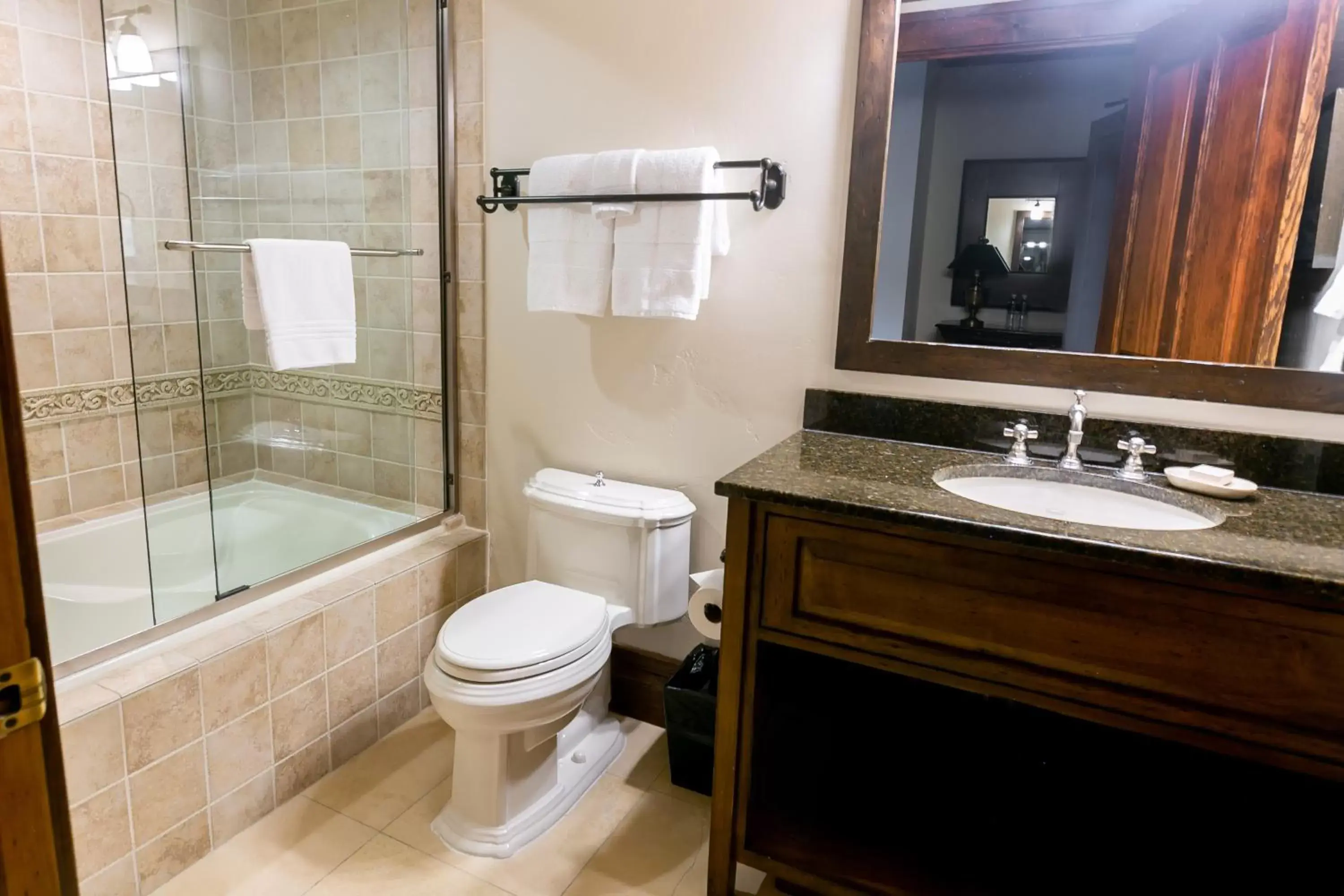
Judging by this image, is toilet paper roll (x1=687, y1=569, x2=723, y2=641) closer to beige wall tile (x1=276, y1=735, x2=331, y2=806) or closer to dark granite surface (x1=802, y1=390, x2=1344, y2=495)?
dark granite surface (x1=802, y1=390, x2=1344, y2=495)

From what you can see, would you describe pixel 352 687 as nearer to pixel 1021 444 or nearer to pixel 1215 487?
pixel 1021 444

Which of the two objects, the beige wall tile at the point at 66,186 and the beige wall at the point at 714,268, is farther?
the beige wall tile at the point at 66,186

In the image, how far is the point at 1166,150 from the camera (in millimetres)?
1536

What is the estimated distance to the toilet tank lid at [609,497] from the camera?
1933 mm

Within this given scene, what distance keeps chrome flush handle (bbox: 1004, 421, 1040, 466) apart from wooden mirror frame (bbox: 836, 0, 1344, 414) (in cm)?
10

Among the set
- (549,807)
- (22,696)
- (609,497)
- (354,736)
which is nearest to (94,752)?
(354,736)

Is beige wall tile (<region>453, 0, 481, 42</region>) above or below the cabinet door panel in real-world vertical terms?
above

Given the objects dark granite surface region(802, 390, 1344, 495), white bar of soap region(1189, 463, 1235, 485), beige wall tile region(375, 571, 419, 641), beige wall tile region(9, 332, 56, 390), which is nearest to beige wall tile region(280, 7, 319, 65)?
beige wall tile region(9, 332, 56, 390)

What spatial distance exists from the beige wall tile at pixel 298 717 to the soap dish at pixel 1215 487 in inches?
75.9

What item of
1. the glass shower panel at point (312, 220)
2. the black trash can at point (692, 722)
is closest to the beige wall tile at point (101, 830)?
the glass shower panel at point (312, 220)

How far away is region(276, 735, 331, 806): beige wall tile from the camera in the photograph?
1.84 meters

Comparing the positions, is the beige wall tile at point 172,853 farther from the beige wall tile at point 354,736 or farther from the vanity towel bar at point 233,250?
the vanity towel bar at point 233,250

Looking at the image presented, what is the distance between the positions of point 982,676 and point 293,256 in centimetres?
185

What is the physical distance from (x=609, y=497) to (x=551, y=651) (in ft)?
1.47
